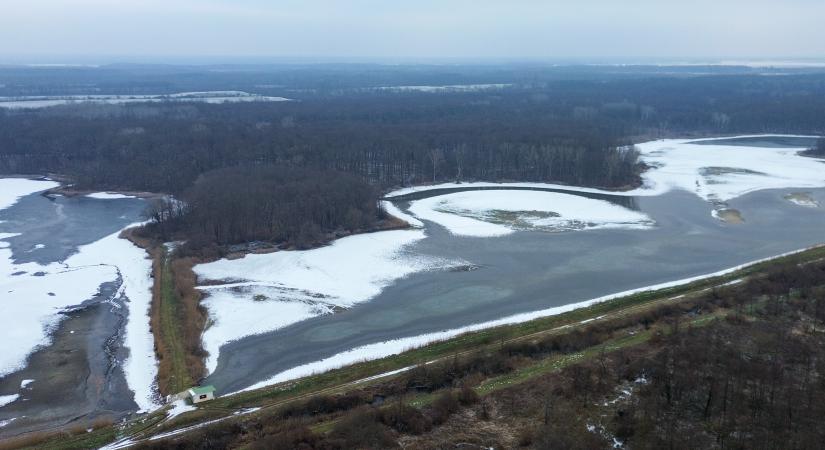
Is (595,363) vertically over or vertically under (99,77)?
under

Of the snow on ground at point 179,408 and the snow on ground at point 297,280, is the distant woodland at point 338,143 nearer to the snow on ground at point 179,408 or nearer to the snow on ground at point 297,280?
the snow on ground at point 297,280

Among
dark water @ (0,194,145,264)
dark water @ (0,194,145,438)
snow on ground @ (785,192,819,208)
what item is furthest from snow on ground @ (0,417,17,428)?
snow on ground @ (785,192,819,208)

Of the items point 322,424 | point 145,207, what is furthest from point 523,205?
point 322,424

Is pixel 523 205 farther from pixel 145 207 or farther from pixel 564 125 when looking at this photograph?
pixel 564 125

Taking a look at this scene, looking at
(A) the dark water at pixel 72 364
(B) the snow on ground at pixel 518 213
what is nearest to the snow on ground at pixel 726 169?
(B) the snow on ground at pixel 518 213

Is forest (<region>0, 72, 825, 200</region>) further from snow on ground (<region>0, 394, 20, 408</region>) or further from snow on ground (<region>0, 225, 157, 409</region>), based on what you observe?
snow on ground (<region>0, 394, 20, 408</region>)
